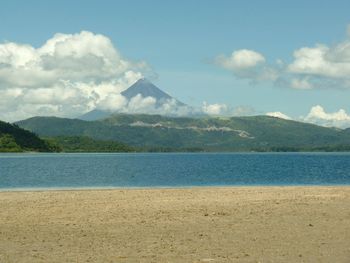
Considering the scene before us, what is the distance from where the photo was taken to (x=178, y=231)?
88.6 feet

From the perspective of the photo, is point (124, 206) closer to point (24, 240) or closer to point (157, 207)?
point (157, 207)

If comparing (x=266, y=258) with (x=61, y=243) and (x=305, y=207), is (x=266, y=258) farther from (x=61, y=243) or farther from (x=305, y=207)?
(x=305, y=207)

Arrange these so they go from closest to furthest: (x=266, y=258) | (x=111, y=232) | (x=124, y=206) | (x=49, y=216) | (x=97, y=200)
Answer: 1. (x=266, y=258)
2. (x=111, y=232)
3. (x=49, y=216)
4. (x=124, y=206)
5. (x=97, y=200)

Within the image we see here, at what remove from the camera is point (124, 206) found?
39031 mm

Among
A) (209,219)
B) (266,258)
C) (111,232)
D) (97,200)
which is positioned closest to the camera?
(266,258)

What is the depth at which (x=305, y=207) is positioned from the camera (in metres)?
36.2

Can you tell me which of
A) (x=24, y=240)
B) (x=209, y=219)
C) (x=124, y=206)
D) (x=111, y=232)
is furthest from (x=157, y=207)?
(x=24, y=240)

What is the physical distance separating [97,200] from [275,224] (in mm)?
19598

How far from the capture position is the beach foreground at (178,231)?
829 inches

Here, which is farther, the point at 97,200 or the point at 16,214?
the point at 97,200

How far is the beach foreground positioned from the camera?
21.0 m

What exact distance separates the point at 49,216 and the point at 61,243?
9858 mm

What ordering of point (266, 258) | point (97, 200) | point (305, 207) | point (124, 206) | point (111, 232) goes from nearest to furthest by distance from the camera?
1. point (266, 258)
2. point (111, 232)
3. point (305, 207)
4. point (124, 206)
5. point (97, 200)

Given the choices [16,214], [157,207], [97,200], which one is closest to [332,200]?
[157,207]
